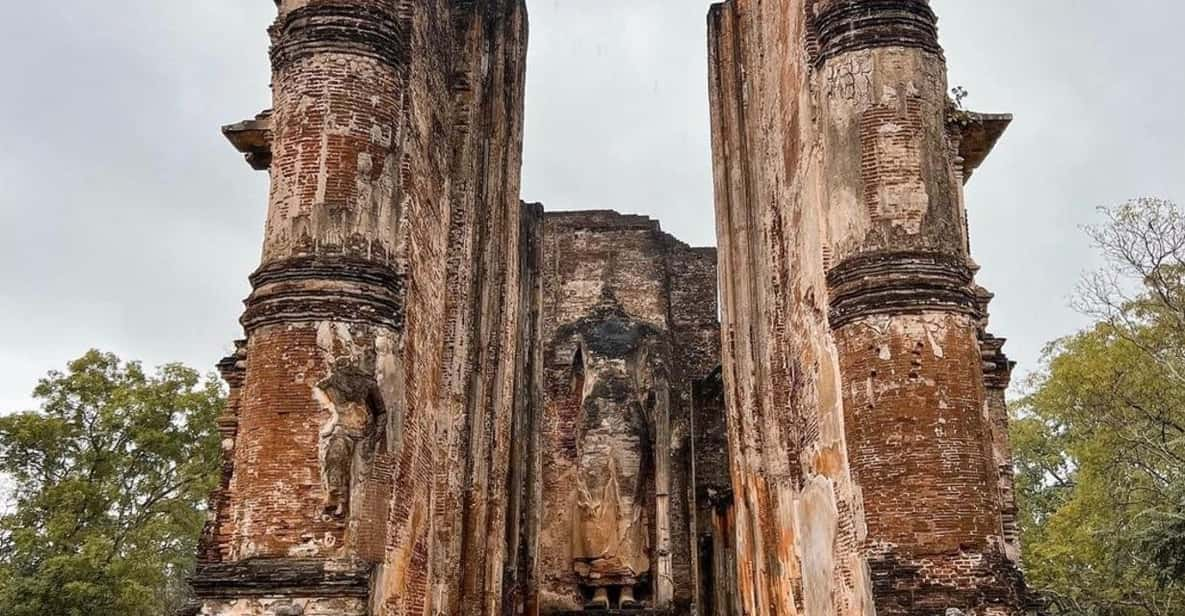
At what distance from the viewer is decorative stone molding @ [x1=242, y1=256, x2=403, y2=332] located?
721 centimetres

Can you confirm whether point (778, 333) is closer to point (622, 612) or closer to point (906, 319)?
point (906, 319)

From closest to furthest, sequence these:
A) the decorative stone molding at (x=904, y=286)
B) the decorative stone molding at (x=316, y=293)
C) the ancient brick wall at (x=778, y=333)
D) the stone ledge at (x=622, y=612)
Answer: the decorative stone molding at (x=904, y=286) → the decorative stone molding at (x=316, y=293) → the ancient brick wall at (x=778, y=333) → the stone ledge at (x=622, y=612)

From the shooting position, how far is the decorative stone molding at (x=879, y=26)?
7641 mm

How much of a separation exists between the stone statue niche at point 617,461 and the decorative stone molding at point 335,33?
6746mm

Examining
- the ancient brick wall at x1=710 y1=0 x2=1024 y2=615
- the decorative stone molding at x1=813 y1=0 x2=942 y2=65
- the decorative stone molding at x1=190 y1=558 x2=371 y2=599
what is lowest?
the decorative stone molding at x1=190 y1=558 x2=371 y2=599

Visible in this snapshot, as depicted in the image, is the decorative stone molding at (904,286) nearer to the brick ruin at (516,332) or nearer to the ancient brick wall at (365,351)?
the brick ruin at (516,332)

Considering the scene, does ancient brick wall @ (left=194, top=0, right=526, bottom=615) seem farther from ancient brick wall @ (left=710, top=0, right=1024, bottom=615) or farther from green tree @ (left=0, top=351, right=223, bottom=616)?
green tree @ (left=0, top=351, right=223, bottom=616)

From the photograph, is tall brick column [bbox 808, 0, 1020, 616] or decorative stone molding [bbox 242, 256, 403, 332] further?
decorative stone molding [bbox 242, 256, 403, 332]

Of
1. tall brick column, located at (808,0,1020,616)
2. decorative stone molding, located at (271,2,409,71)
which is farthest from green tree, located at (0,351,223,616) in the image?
tall brick column, located at (808,0,1020,616)

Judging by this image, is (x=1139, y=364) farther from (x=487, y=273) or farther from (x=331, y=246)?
(x=331, y=246)

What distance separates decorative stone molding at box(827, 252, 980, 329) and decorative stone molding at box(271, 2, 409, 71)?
3.57 meters

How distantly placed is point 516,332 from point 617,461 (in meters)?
3.06

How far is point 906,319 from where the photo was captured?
704cm

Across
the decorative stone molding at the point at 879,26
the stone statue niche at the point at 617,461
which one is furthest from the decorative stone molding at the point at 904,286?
the stone statue niche at the point at 617,461
